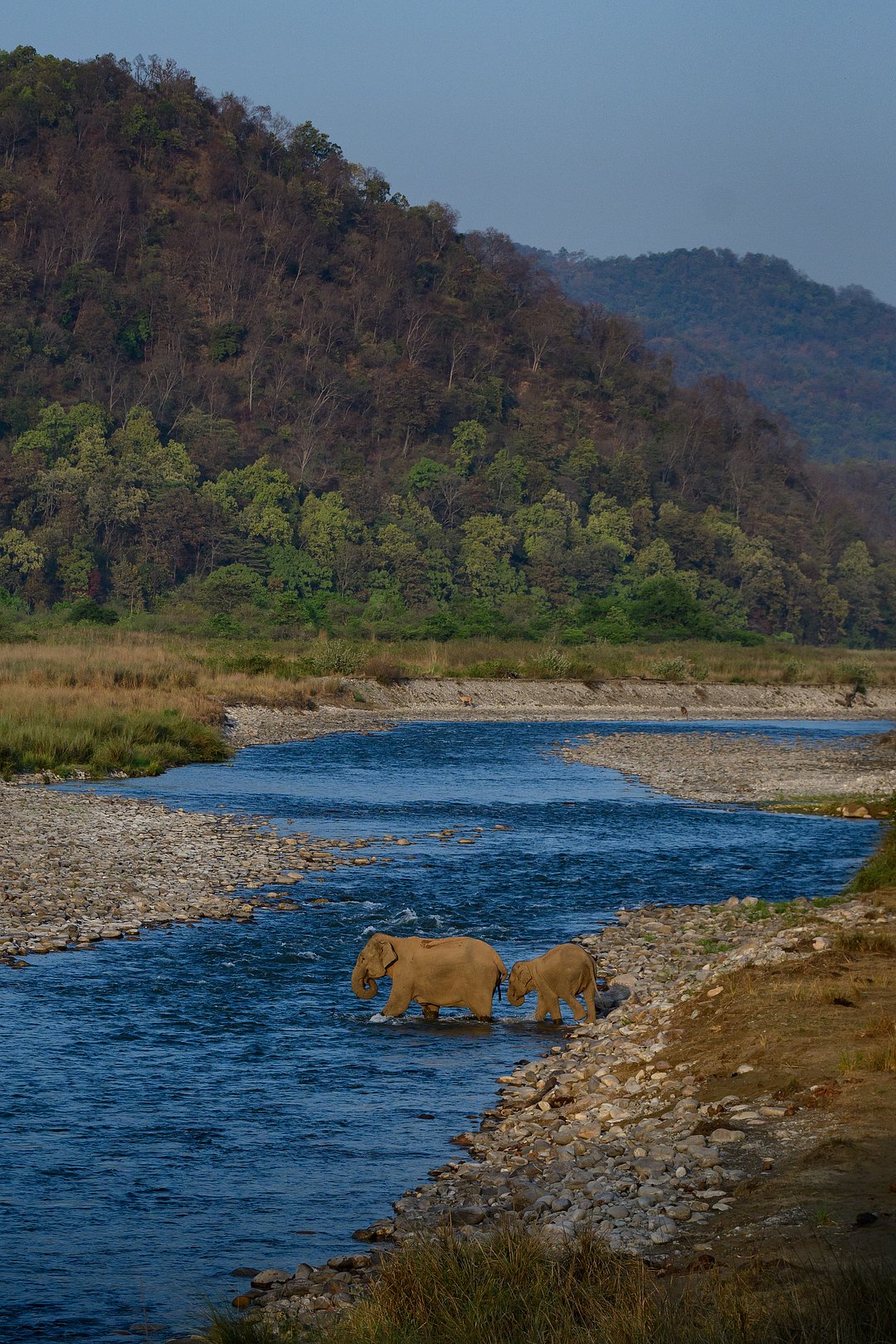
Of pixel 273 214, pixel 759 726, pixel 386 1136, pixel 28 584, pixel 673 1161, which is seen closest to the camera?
pixel 673 1161

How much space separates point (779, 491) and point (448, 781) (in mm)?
133019

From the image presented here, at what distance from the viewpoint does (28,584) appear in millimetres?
104875

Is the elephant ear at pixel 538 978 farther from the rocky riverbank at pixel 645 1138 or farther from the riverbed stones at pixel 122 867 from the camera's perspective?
the riverbed stones at pixel 122 867

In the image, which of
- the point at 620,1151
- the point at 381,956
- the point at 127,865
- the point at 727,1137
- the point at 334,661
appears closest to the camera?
the point at 727,1137

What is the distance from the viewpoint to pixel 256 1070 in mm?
10844

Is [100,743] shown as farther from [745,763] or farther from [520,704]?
[520,704]

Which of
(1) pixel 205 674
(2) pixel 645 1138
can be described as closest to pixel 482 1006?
(2) pixel 645 1138

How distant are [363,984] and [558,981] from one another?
1.76m

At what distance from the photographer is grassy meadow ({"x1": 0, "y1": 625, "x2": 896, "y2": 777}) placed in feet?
106

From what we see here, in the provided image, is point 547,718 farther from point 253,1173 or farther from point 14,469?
point 14,469

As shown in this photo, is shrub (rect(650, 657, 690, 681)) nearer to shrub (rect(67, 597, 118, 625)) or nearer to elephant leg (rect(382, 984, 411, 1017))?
shrub (rect(67, 597, 118, 625))

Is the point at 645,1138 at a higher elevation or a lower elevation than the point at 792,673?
lower

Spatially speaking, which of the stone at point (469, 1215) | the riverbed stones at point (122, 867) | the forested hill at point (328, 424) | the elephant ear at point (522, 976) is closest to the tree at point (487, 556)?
the forested hill at point (328, 424)

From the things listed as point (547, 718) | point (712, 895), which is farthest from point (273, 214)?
point (712, 895)
